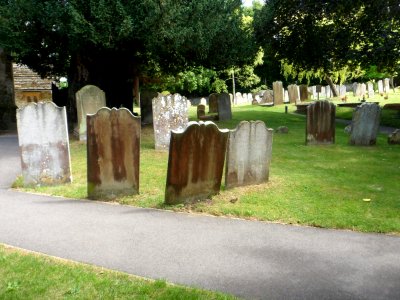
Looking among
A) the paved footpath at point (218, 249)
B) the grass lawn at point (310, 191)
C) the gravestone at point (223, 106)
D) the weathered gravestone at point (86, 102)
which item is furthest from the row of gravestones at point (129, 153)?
the gravestone at point (223, 106)

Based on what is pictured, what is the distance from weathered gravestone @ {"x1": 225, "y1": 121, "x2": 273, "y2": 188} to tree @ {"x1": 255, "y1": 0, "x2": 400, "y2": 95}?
466 inches

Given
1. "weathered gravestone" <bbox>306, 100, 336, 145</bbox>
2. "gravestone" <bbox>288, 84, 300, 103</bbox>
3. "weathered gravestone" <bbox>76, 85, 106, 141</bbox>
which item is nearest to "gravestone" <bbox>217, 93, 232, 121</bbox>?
"weathered gravestone" <bbox>76, 85, 106, 141</bbox>

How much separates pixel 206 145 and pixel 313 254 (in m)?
2.71

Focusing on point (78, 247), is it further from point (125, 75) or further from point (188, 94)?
point (188, 94)

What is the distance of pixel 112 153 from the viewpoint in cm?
697

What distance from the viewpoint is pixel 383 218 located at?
574cm

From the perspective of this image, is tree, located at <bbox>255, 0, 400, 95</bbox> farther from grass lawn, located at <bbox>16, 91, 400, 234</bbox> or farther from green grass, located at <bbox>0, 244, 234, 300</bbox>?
green grass, located at <bbox>0, 244, 234, 300</bbox>

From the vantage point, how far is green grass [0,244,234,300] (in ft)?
11.4

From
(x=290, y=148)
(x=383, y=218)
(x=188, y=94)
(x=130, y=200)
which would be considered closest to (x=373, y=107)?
(x=290, y=148)

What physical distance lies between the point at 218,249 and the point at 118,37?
34.7 feet

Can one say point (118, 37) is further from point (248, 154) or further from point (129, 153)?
point (248, 154)

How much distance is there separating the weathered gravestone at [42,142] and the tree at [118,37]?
6.15 metres

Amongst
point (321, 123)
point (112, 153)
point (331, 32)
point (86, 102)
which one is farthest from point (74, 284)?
point (331, 32)

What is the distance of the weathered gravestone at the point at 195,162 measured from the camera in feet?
21.0
